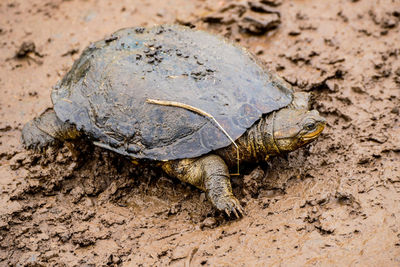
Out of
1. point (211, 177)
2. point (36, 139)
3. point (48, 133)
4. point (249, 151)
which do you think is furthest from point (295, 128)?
point (36, 139)

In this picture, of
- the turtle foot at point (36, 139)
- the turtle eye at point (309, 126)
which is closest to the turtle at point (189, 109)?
the turtle eye at point (309, 126)

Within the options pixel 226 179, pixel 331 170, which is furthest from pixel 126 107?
pixel 331 170

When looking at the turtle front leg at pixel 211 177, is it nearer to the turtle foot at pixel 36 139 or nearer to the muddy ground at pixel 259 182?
the muddy ground at pixel 259 182

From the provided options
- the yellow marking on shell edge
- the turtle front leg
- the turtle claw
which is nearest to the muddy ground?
the turtle claw

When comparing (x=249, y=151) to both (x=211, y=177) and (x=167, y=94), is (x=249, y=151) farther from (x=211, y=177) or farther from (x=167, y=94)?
(x=167, y=94)

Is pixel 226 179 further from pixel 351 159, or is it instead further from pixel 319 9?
pixel 319 9
